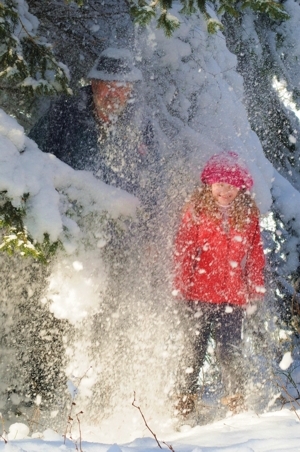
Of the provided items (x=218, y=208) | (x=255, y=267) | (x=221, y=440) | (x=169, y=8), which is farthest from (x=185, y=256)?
(x=169, y=8)

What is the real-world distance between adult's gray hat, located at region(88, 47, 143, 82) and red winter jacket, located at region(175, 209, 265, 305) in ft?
5.48

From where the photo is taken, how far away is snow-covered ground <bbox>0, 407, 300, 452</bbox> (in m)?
2.73

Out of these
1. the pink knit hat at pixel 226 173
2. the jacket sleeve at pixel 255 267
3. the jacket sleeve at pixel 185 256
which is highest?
the pink knit hat at pixel 226 173

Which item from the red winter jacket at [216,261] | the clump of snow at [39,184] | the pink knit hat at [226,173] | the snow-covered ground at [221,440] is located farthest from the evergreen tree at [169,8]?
the snow-covered ground at [221,440]

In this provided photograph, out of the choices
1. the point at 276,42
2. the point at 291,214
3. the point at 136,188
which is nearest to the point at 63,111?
the point at 136,188

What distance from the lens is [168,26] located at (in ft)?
13.3

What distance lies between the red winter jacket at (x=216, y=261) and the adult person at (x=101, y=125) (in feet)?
4.76

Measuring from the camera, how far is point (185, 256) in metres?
4.53

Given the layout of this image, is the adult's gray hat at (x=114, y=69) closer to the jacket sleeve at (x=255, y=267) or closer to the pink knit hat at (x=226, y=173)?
the pink knit hat at (x=226, y=173)

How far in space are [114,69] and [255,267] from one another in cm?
252

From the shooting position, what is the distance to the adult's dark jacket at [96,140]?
17.5 feet

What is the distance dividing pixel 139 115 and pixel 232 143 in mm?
1629

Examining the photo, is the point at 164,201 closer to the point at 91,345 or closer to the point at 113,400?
the point at 91,345

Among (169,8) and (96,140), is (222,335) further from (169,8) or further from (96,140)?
(169,8)
